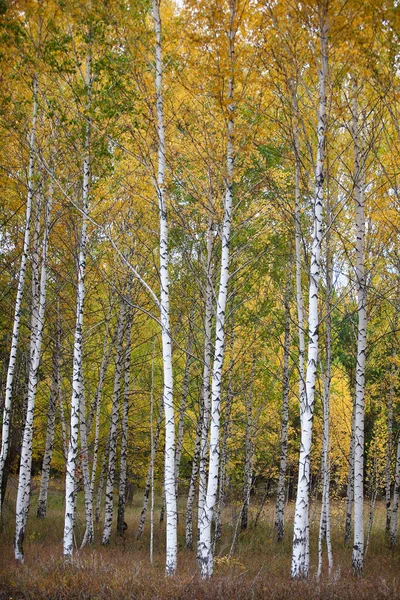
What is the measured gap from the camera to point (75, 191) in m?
9.34

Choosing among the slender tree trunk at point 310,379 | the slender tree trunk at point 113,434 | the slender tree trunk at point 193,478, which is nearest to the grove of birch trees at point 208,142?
the slender tree trunk at point 310,379

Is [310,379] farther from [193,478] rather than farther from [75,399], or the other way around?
[193,478]

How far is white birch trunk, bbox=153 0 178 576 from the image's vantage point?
617cm

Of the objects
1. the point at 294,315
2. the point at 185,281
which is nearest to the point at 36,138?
the point at 185,281

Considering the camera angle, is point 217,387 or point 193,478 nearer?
point 217,387

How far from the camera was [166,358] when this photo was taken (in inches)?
252

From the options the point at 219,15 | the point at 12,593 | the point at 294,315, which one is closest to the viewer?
the point at 12,593

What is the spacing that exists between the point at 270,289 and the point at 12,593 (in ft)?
28.9

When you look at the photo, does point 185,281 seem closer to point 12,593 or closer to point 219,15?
point 219,15

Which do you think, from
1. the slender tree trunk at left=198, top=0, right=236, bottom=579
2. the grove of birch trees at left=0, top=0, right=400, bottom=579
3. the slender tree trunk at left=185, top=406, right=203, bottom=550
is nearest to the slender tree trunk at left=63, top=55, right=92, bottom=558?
the grove of birch trees at left=0, top=0, right=400, bottom=579

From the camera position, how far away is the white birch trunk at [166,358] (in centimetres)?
617

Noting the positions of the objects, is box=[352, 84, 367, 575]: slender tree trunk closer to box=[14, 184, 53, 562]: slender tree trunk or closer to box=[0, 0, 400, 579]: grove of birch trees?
box=[0, 0, 400, 579]: grove of birch trees

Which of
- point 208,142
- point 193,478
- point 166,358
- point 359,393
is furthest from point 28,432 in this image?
point 208,142

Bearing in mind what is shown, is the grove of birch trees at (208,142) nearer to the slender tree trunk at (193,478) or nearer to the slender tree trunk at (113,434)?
the slender tree trunk at (193,478)
